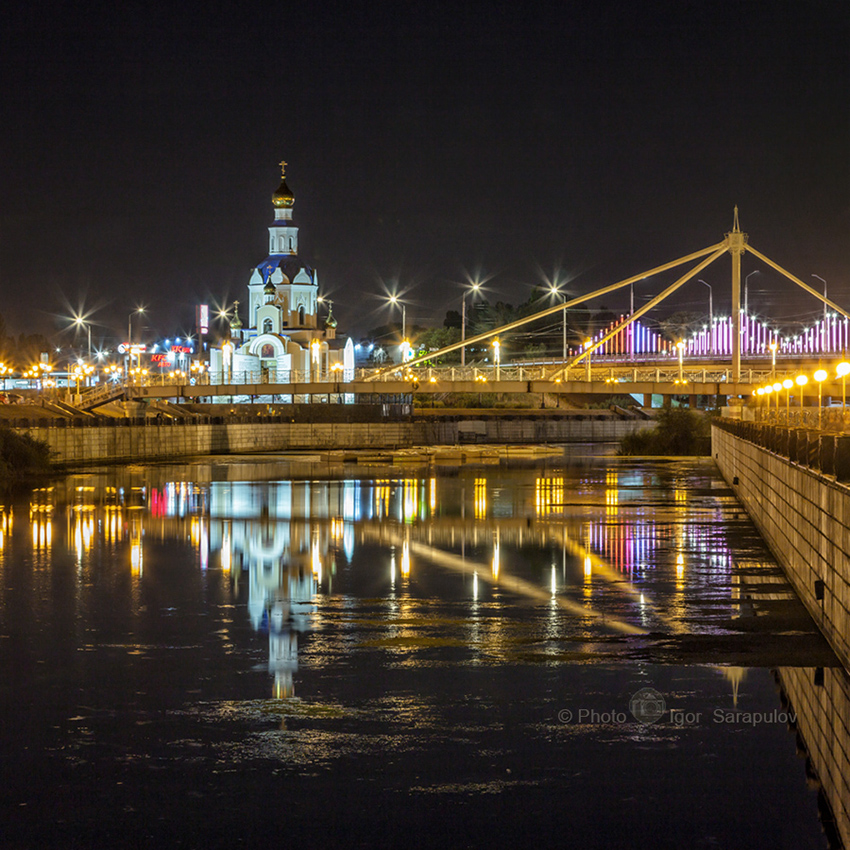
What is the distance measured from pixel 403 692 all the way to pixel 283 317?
130413mm

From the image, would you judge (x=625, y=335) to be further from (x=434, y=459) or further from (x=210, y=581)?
(x=210, y=581)

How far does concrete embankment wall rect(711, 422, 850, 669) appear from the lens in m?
12.3

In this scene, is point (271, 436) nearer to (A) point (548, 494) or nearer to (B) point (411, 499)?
(A) point (548, 494)

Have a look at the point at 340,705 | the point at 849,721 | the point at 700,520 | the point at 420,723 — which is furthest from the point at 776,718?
the point at 700,520

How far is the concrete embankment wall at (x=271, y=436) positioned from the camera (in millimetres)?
55203

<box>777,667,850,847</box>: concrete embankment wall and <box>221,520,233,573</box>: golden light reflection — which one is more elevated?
<box>221,520,233,573</box>: golden light reflection

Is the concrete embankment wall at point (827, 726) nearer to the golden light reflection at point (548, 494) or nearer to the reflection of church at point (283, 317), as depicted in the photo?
the golden light reflection at point (548, 494)

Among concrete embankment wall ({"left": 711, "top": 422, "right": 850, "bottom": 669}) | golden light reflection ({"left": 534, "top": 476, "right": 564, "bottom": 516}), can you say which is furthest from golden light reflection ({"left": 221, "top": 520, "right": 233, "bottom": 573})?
concrete embankment wall ({"left": 711, "top": 422, "right": 850, "bottom": 669})

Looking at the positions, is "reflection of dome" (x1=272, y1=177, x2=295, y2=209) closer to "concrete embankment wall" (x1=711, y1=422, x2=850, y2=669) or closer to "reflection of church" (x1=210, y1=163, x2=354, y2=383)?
"reflection of church" (x1=210, y1=163, x2=354, y2=383)

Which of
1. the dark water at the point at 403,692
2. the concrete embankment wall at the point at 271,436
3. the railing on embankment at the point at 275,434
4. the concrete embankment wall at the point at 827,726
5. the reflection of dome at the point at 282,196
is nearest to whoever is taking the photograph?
the dark water at the point at 403,692

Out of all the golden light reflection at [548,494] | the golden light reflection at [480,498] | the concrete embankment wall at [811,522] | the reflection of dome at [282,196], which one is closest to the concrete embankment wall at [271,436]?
the golden light reflection at [480,498]

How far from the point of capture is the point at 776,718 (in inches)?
420

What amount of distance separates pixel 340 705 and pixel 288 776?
2030 mm

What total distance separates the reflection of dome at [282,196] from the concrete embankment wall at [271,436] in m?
57.5
